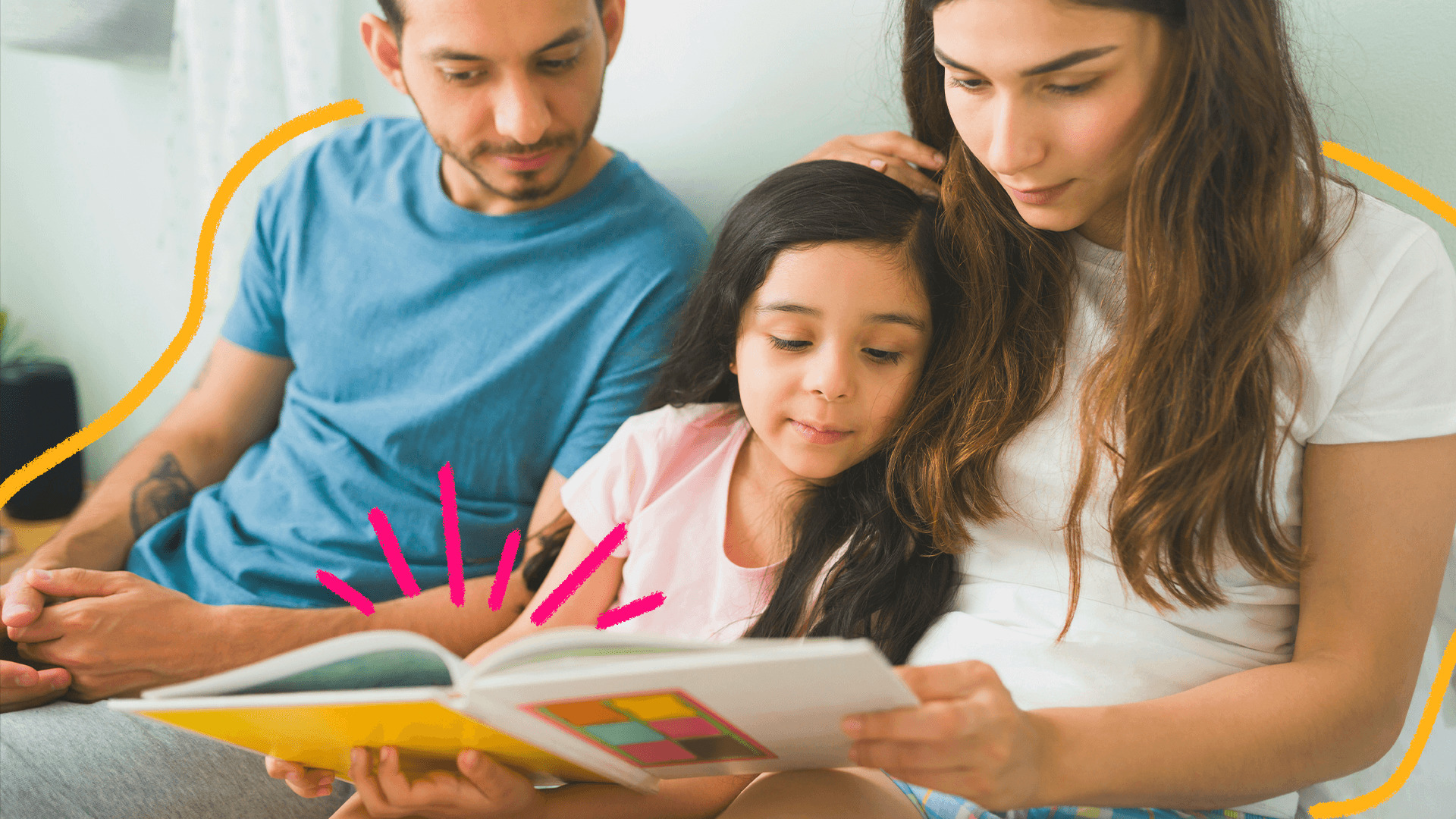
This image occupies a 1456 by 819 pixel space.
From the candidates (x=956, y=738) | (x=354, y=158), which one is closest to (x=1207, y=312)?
(x=956, y=738)

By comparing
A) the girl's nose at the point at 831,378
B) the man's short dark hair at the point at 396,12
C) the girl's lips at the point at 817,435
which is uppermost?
the man's short dark hair at the point at 396,12

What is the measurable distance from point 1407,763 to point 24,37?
2.33 metres

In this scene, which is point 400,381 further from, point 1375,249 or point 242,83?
point 1375,249

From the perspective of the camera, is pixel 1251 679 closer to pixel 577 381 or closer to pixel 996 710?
pixel 996 710

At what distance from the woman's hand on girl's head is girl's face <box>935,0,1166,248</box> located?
18cm

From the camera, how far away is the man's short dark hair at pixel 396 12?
1213 millimetres

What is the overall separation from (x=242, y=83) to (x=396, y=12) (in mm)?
625

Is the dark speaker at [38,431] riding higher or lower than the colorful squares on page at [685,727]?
lower

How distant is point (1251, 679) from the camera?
0.78m

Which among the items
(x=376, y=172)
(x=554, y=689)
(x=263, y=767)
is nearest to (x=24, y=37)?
(x=376, y=172)

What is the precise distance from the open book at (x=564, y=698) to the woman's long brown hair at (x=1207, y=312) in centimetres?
35

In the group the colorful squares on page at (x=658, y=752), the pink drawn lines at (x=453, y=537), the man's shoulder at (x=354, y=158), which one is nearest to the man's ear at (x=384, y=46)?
the man's shoulder at (x=354, y=158)

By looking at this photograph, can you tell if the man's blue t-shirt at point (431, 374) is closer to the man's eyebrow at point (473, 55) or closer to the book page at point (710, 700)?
the man's eyebrow at point (473, 55)

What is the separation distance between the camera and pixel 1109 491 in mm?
852
